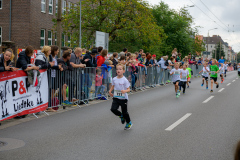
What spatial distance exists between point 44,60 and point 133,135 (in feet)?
14.1

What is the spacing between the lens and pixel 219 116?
1025 cm

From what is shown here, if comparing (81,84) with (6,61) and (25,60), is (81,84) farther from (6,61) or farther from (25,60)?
(6,61)

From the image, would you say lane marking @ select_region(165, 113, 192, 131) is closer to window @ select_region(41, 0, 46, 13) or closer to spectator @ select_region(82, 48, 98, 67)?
spectator @ select_region(82, 48, 98, 67)

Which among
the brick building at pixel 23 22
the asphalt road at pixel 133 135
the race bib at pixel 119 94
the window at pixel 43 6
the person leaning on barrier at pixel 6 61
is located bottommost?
the asphalt road at pixel 133 135

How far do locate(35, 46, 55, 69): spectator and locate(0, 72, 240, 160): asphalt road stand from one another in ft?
4.84

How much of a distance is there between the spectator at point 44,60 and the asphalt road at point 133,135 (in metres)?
1.47

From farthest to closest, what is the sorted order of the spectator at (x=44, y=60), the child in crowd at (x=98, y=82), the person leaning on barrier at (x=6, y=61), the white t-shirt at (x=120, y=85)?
the child in crowd at (x=98, y=82) → the spectator at (x=44, y=60) → the person leaning on barrier at (x=6, y=61) → the white t-shirt at (x=120, y=85)

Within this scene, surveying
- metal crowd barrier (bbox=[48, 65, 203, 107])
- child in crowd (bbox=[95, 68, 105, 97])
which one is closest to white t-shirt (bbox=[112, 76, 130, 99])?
metal crowd barrier (bbox=[48, 65, 203, 107])

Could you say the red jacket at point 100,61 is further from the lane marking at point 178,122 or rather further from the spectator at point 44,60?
the lane marking at point 178,122

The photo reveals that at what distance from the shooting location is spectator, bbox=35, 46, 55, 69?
412 inches

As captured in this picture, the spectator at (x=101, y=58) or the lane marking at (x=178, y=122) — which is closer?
the lane marking at (x=178, y=122)

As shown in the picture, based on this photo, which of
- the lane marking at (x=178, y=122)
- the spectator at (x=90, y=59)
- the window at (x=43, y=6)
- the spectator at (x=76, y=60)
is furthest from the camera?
the window at (x=43, y=6)

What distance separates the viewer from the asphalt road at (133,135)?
19.5 feet

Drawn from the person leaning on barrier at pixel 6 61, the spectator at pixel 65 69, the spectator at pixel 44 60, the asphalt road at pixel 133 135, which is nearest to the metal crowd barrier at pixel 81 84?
the spectator at pixel 65 69
